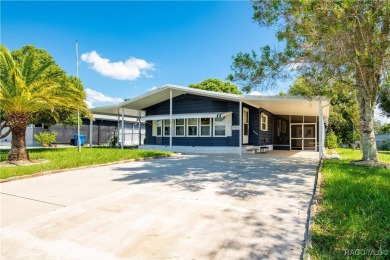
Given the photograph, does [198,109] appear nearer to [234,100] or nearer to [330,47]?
[234,100]

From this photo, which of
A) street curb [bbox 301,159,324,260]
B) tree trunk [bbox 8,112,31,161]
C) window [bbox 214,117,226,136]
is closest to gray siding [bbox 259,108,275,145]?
window [bbox 214,117,226,136]

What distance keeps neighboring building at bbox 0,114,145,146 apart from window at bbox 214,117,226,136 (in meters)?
9.66

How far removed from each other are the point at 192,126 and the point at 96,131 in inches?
570

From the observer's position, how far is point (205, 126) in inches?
689

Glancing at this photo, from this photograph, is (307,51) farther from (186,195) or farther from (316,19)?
(186,195)

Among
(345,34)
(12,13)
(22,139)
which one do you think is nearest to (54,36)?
(12,13)

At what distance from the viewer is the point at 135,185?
21.3ft

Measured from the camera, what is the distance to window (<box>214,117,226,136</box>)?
16.8 m

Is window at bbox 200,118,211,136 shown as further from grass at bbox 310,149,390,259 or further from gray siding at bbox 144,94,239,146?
grass at bbox 310,149,390,259

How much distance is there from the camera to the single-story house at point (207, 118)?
15992mm

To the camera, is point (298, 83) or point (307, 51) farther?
point (298, 83)

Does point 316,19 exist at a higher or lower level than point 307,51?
higher

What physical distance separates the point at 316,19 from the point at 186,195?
23.4ft

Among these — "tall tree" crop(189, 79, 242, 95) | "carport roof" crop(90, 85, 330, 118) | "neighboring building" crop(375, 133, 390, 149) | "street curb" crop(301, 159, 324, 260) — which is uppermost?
"tall tree" crop(189, 79, 242, 95)
